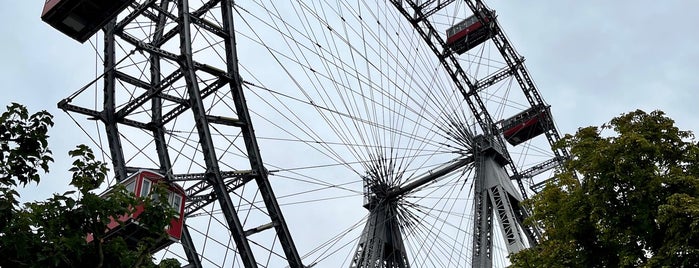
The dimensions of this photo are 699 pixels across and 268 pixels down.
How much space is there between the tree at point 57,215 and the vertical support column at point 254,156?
357 inches

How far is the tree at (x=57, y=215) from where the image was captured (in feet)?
27.1

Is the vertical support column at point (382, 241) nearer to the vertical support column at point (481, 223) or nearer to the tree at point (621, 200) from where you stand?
the vertical support column at point (481, 223)

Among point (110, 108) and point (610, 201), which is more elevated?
point (110, 108)

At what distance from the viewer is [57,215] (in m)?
8.80

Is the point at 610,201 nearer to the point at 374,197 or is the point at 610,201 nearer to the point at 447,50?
the point at 374,197

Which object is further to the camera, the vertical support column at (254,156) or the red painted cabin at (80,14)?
the vertical support column at (254,156)

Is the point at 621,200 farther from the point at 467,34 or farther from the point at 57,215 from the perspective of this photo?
the point at 467,34

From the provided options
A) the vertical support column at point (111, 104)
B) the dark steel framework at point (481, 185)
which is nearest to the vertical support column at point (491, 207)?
the dark steel framework at point (481, 185)

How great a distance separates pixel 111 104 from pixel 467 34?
521 inches

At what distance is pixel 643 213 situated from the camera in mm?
13070

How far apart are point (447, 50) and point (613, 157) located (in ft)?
52.5

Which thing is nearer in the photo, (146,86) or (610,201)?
(610,201)

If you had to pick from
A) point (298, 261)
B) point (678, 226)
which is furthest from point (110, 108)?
point (678, 226)

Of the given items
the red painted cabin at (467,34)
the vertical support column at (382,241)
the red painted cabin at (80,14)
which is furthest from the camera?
the red painted cabin at (467,34)
